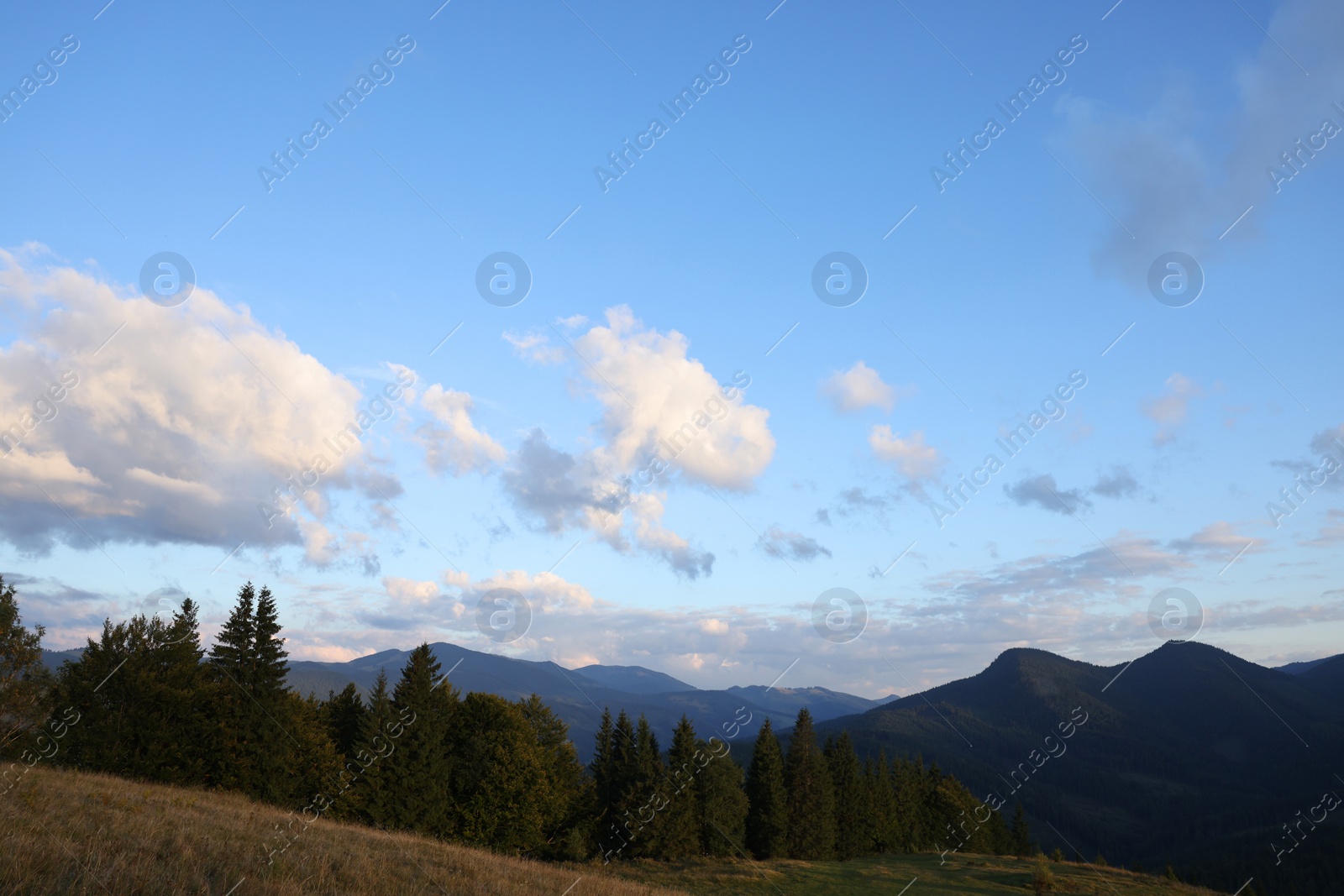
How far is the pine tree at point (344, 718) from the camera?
59.6 m

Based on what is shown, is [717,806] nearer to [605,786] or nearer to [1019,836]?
[605,786]

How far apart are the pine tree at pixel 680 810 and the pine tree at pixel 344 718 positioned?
2921cm

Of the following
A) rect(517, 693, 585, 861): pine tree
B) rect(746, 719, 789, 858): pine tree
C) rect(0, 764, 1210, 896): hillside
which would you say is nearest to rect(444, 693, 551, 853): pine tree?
rect(517, 693, 585, 861): pine tree

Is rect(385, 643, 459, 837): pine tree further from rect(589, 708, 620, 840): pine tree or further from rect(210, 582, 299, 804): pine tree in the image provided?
rect(589, 708, 620, 840): pine tree

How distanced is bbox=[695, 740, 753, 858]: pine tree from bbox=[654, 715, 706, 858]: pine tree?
81 centimetres

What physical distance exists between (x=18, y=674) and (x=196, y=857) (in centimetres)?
3582

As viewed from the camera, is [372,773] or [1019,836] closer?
[372,773]

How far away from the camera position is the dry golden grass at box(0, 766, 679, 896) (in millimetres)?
9789

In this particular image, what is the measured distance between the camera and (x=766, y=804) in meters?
77.1

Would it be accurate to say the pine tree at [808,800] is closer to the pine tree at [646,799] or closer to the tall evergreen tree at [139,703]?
the pine tree at [646,799]

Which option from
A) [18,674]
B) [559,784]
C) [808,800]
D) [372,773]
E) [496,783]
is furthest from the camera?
[808,800]

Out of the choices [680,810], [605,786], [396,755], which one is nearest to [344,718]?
[396,755]

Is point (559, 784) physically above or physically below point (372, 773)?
below

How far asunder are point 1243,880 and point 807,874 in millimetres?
213630
